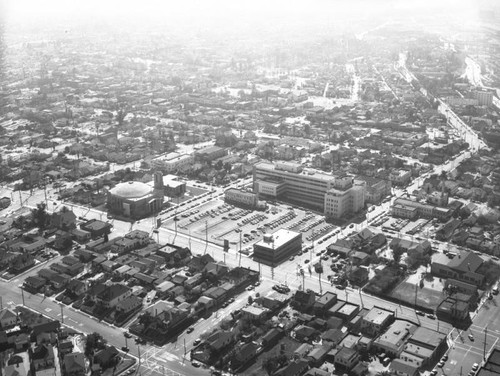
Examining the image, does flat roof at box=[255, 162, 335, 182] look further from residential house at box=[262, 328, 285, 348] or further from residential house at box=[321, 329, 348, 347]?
residential house at box=[262, 328, 285, 348]

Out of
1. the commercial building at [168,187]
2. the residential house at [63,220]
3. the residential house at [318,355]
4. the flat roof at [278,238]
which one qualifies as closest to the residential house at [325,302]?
the residential house at [318,355]

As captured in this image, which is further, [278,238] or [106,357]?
[278,238]

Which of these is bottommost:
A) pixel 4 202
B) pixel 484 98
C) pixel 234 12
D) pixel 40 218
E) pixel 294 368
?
pixel 234 12

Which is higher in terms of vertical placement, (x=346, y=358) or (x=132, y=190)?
(x=346, y=358)

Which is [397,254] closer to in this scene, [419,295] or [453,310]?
[419,295]

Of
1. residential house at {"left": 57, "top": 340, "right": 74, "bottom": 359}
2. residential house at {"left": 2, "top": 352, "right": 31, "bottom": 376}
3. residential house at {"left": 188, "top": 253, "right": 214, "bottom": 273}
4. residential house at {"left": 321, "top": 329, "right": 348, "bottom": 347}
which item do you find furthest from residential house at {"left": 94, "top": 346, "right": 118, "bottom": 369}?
residential house at {"left": 321, "top": 329, "right": 348, "bottom": 347}

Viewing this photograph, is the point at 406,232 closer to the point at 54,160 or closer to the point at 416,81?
the point at 54,160

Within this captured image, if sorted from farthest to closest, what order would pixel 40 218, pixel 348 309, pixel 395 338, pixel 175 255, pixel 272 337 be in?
pixel 40 218 < pixel 175 255 < pixel 348 309 < pixel 272 337 < pixel 395 338

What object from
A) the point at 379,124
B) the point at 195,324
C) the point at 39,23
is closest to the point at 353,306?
the point at 195,324

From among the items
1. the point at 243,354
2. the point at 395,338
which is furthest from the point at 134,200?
the point at 395,338
